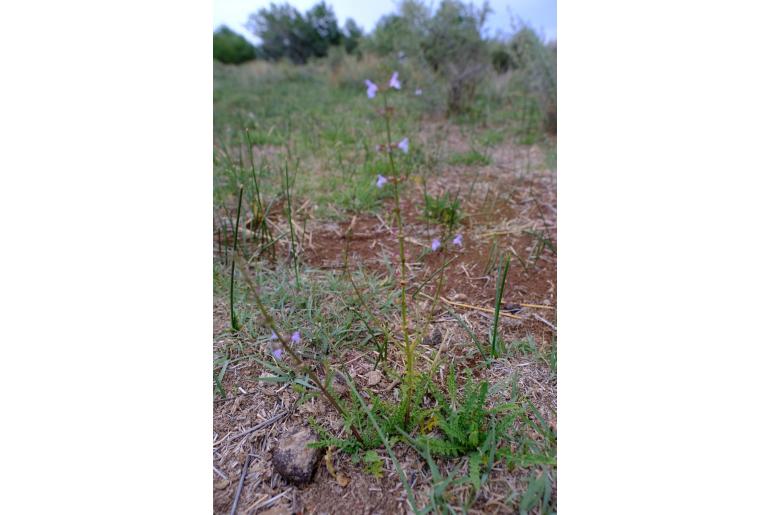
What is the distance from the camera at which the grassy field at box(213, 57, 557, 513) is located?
89cm

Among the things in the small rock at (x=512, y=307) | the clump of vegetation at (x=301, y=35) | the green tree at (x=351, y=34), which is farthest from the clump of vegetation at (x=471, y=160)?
the clump of vegetation at (x=301, y=35)

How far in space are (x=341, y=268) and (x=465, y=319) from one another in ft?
1.73

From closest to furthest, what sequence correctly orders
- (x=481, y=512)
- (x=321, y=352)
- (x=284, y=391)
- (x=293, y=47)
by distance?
(x=481, y=512), (x=284, y=391), (x=321, y=352), (x=293, y=47)

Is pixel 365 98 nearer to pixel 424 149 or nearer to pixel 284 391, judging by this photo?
pixel 424 149

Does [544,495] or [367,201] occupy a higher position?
[367,201]

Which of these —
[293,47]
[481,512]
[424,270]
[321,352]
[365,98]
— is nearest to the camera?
[481,512]

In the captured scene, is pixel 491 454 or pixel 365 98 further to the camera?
pixel 365 98

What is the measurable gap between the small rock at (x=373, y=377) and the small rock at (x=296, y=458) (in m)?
0.22

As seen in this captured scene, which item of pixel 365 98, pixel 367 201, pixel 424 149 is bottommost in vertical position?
pixel 367 201

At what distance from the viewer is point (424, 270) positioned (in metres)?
1.68

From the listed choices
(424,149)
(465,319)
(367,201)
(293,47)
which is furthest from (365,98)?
(293,47)

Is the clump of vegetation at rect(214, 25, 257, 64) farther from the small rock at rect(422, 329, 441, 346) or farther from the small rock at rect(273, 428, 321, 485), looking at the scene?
the small rock at rect(273, 428, 321, 485)

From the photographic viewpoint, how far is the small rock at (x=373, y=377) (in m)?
1.14

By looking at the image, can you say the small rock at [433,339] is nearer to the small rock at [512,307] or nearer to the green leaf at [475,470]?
the small rock at [512,307]
